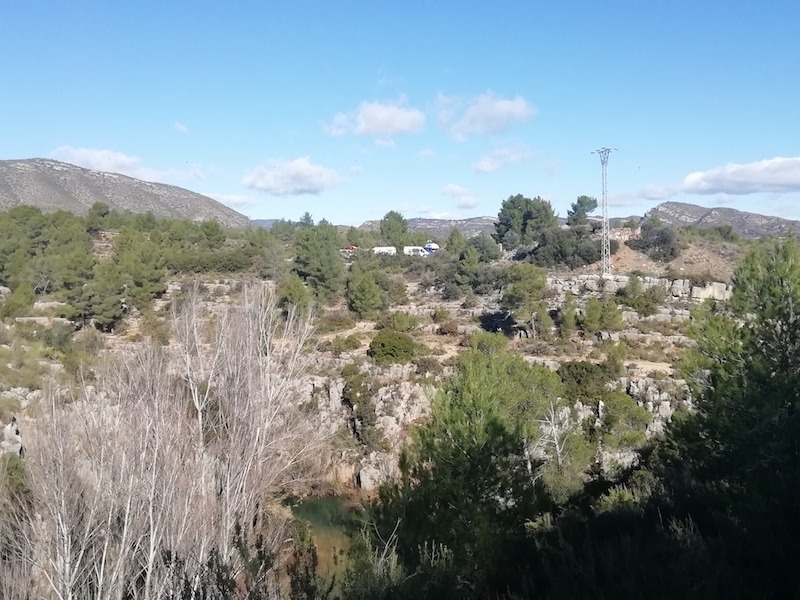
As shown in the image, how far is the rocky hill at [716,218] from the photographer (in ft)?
241

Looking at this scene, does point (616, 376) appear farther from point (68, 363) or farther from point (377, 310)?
point (68, 363)

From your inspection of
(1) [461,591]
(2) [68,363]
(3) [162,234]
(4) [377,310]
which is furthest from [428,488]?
(3) [162,234]

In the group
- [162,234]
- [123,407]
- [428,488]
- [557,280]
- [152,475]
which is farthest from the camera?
[162,234]

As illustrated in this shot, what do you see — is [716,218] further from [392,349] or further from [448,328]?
[392,349]

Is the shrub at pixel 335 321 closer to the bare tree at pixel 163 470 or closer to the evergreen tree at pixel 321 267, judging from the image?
the evergreen tree at pixel 321 267

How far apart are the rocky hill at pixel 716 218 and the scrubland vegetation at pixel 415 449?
52.5 m

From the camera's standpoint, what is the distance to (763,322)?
10.5 metres

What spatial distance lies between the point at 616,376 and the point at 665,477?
12078 millimetres

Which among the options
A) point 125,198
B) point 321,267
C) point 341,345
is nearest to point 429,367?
→ point 341,345

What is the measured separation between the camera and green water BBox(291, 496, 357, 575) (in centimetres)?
1564

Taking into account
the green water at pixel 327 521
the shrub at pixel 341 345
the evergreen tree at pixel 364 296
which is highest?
the evergreen tree at pixel 364 296

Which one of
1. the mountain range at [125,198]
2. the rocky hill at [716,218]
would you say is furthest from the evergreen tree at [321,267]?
the rocky hill at [716,218]

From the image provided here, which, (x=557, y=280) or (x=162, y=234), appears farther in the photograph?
(x=162, y=234)

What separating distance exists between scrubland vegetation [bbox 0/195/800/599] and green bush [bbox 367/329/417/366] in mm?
160
